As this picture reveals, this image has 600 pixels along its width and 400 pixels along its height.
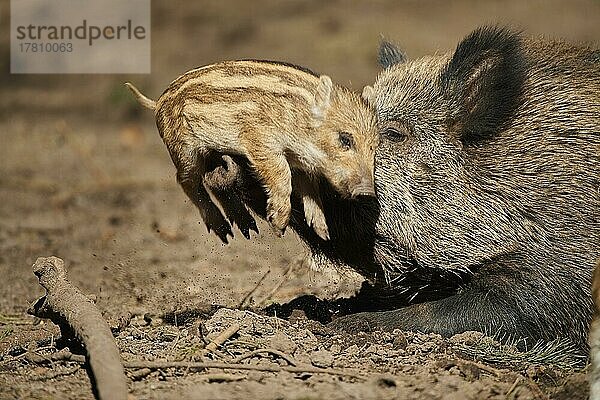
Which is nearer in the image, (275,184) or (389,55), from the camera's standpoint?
(275,184)

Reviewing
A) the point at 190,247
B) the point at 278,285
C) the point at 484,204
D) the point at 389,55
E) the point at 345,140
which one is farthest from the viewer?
the point at 190,247

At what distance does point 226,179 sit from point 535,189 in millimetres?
1625

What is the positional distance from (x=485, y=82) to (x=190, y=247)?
10.2 ft

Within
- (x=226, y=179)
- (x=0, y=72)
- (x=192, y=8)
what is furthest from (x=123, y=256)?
(x=192, y=8)

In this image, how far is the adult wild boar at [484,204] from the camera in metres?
5.03

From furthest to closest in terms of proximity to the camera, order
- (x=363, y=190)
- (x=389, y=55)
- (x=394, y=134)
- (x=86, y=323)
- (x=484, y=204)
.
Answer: (x=389, y=55) → (x=394, y=134) → (x=484, y=204) → (x=363, y=190) → (x=86, y=323)

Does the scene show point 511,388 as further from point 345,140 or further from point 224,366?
point 345,140

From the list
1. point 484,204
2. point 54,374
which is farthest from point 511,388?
point 54,374

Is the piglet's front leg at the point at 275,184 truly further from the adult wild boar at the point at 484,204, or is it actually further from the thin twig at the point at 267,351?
the thin twig at the point at 267,351

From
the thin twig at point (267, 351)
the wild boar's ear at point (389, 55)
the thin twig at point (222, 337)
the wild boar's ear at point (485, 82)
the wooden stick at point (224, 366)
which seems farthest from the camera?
the wild boar's ear at point (389, 55)

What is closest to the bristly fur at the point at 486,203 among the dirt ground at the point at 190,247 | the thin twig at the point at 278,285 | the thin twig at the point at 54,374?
the dirt ground at the point at 190,247

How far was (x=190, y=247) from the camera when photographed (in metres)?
7.54

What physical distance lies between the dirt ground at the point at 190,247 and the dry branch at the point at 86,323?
0.45 ft

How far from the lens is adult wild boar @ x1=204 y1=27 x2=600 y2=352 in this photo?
5031 millimetres
